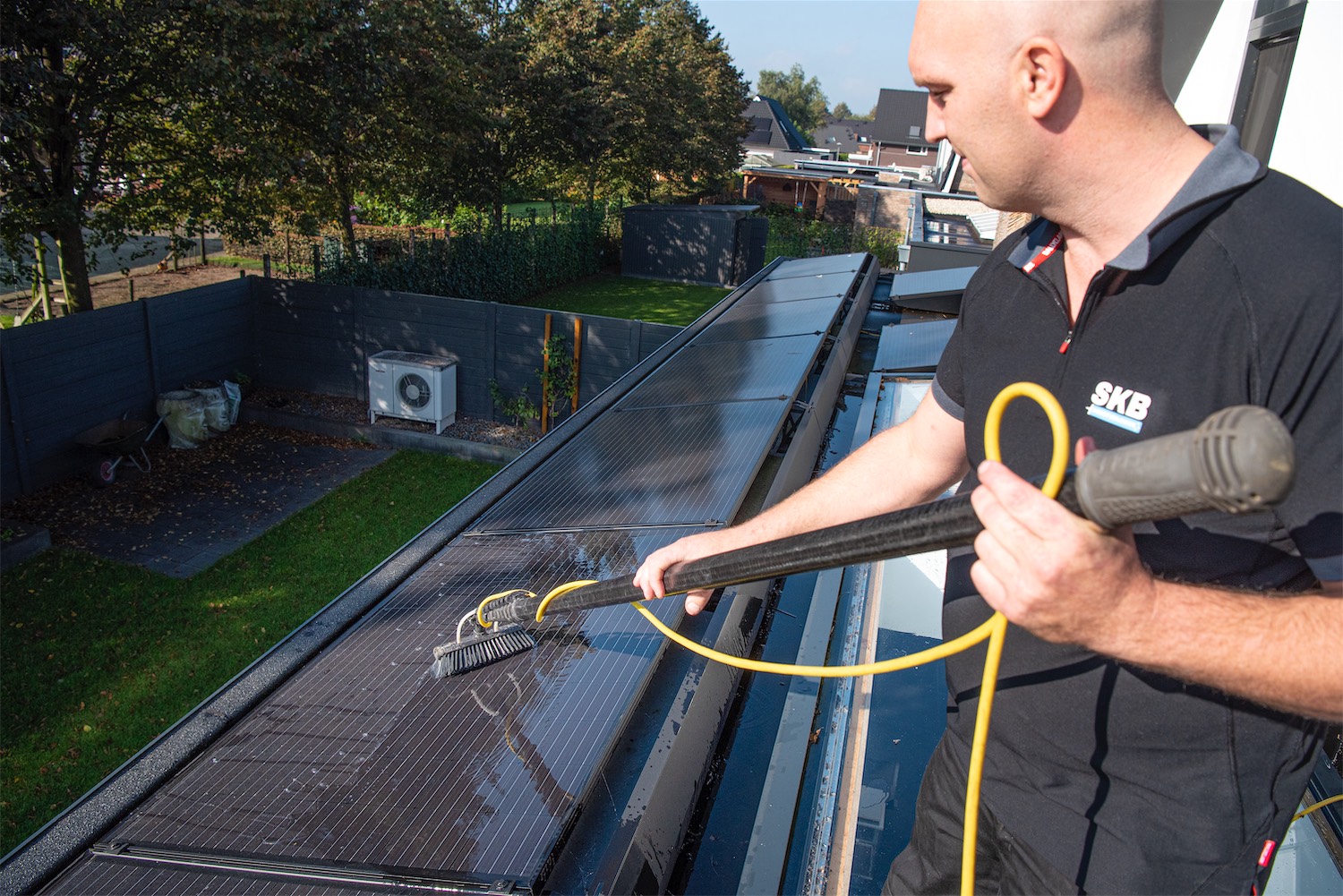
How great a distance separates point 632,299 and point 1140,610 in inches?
841

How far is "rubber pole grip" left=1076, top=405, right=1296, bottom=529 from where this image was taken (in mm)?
727

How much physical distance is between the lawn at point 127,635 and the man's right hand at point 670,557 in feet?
18.7

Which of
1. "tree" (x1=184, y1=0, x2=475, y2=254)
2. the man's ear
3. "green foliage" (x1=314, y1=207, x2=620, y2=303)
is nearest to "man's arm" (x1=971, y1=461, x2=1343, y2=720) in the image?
the man's ear

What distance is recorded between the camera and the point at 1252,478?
73cm

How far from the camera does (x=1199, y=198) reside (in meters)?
1.23

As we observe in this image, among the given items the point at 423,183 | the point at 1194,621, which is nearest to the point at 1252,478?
the point at 1194,621

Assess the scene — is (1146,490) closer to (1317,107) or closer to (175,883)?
(175,883)

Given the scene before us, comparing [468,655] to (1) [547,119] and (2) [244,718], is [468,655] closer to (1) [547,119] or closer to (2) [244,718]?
(2) [244,718]

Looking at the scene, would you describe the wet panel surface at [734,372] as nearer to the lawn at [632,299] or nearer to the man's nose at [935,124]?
the man's nose at [935,124]

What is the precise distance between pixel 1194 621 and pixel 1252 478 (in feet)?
1.36

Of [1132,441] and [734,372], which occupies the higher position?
[1132,441]

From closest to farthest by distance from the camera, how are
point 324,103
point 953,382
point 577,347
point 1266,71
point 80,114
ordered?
point 953,382, point 1266,71, point 80,114, point 324,103, point 577,347

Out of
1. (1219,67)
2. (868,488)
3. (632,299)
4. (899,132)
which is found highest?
(899,132)

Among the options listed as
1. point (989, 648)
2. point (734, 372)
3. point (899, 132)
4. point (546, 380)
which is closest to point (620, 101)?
point (546, 380)
